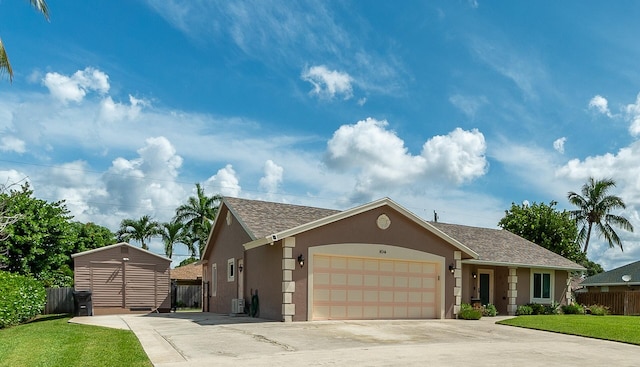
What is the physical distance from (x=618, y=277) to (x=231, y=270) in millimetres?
24437

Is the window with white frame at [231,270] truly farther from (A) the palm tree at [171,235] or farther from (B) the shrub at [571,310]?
(A) the palm tree at [171,235]

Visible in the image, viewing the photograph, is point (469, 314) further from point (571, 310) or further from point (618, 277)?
point (618, 277)

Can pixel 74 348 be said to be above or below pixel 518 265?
below

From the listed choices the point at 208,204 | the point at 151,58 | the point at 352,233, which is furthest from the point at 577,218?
the point at 151,58

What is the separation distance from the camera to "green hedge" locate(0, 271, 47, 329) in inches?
719

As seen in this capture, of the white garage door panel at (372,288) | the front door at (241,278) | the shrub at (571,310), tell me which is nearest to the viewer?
the white garage door panel at (372,288)

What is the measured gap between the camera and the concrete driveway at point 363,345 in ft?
35.6

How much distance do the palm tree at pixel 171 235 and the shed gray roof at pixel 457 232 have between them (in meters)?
27.6

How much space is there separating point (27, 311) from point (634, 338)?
20514 millimetres

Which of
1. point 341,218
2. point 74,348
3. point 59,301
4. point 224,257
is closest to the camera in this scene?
point 74,348

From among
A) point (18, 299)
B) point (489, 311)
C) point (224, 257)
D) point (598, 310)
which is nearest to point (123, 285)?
point (224, 257)

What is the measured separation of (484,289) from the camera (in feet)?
85.0

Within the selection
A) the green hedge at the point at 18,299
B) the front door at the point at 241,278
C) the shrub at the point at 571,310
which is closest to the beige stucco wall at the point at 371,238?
the front door at the point at 241,278

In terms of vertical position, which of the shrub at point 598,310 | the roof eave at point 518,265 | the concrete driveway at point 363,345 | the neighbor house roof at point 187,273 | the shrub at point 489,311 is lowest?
the neighbor house roof at point 187,273
